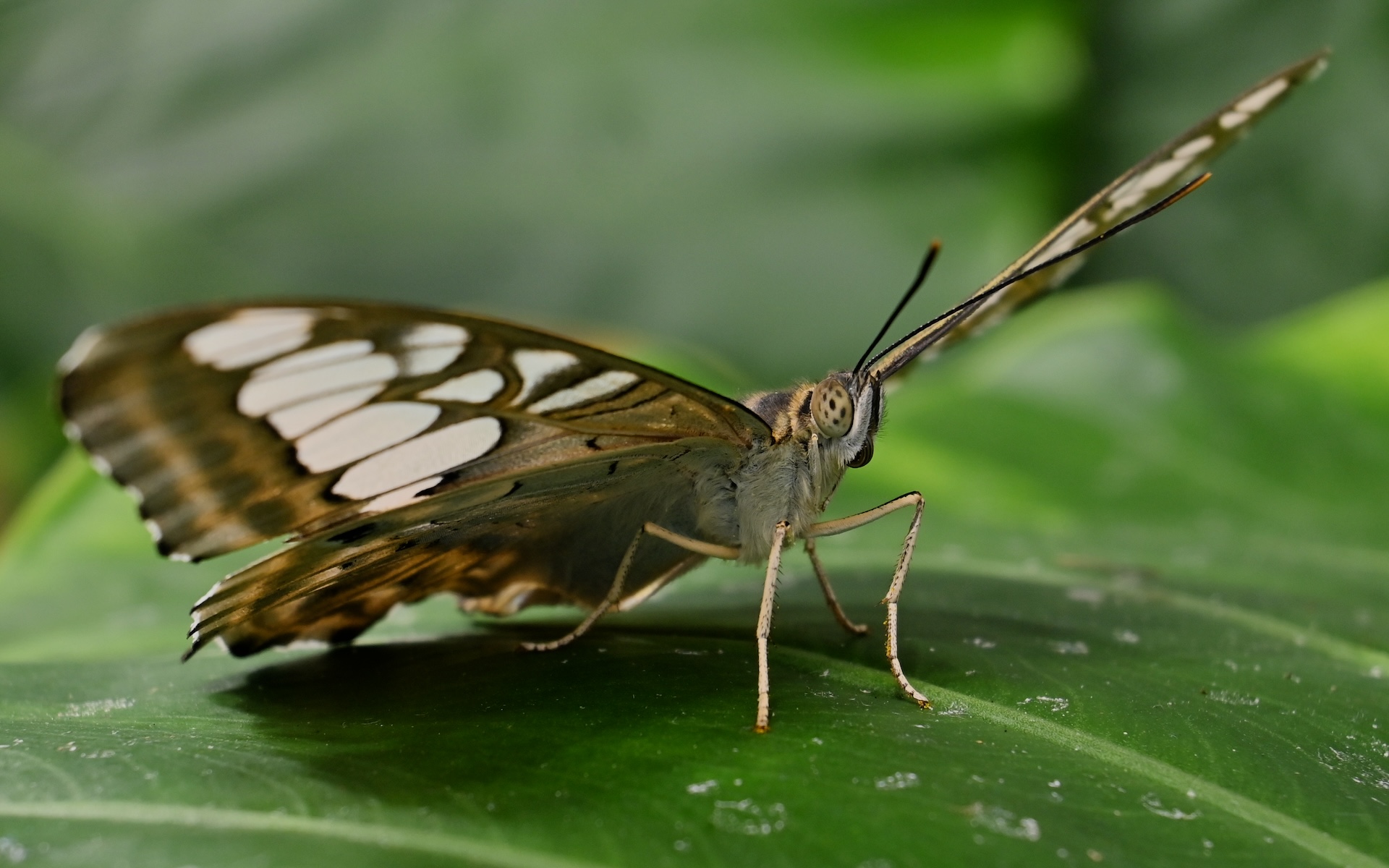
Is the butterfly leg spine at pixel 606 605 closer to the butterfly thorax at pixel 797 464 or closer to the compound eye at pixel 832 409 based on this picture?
the butterfly thorax at pixel 797 464

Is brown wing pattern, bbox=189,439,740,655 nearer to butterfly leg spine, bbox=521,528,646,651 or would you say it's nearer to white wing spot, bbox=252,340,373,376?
butterfly leg spine, bbox=521,528,646,651

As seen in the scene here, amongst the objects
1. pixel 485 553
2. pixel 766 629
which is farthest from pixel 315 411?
pixel 766 629

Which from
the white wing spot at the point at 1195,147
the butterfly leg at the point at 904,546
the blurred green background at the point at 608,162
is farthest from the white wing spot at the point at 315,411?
the blurred green background at the point at 608,162

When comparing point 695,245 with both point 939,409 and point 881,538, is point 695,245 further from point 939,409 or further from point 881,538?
point 881,538

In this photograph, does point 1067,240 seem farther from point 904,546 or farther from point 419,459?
point 419,459

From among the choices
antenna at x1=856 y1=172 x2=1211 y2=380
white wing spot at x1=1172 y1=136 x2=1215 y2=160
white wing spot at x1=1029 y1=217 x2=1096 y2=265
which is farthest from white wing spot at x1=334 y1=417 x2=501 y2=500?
white wing spot at x1=1172 y1=136 x2=1215 y2=160

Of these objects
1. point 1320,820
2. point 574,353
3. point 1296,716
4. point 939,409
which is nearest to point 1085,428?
point 939,409

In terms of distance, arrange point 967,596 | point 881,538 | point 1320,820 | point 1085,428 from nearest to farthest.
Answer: point 1320,820 < point 967,596 < point 881,538 < point 1085,428
